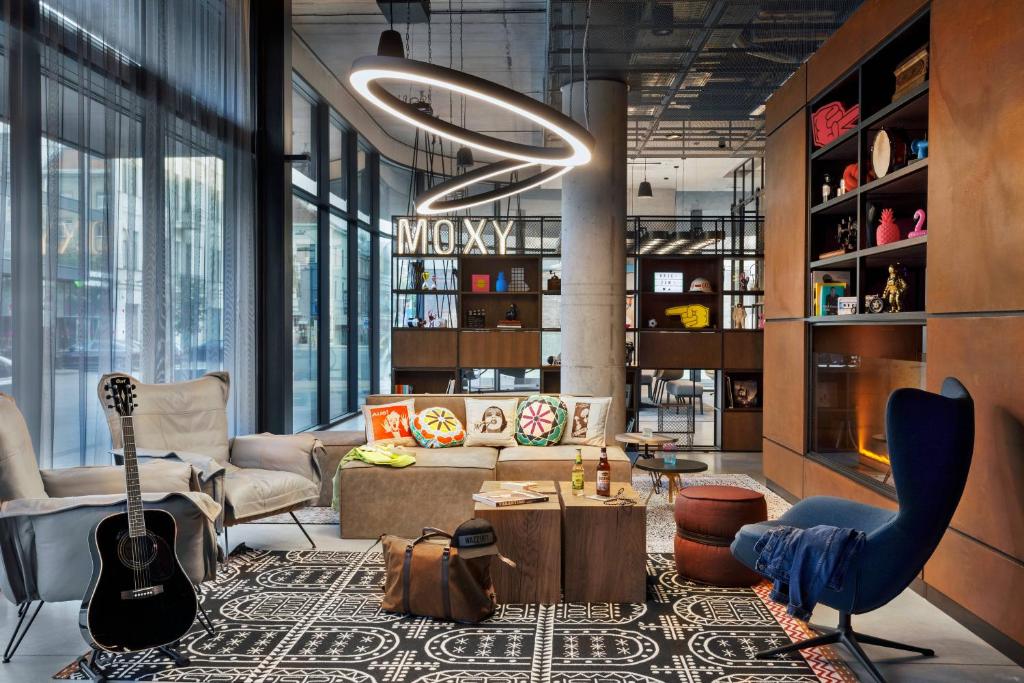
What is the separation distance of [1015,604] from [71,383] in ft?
15.3

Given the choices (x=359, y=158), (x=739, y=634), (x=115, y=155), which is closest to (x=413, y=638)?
(x=739, y=634)

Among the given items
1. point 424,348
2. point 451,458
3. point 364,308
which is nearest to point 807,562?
point 451,458

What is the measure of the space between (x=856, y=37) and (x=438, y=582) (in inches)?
160

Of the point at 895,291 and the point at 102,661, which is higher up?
the point at 895,291

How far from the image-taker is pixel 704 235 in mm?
10406

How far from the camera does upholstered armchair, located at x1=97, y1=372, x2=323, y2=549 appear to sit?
4246 mm

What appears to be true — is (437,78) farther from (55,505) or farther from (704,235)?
(704,235)

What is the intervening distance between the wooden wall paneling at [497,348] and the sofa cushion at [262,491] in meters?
4.68

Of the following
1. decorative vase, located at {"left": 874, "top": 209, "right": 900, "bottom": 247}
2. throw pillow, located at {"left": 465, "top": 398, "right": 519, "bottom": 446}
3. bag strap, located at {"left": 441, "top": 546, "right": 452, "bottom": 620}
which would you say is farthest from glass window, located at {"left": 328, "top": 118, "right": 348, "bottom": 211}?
bag strap, located at {"left": 441, "top": 546, "right": 452, "bottom": 620}

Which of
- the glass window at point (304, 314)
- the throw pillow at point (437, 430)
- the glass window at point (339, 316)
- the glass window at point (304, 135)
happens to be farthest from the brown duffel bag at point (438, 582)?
the glass window at point (339, 316)

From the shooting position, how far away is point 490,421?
5922 millimetres

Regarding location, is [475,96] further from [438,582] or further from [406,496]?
[438,582]

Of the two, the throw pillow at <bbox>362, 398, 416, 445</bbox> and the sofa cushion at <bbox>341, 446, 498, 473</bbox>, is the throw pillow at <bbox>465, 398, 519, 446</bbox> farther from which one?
the throw pillow at <bbox>362, 398, 416, 445</bbox>

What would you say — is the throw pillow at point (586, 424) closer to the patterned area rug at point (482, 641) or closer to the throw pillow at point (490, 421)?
the throw pillow at point (490, 421)
